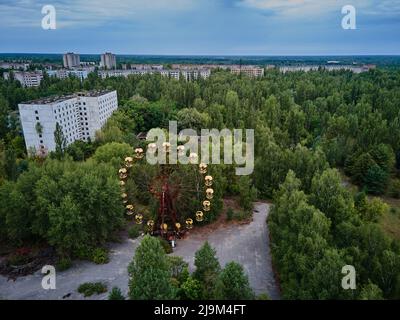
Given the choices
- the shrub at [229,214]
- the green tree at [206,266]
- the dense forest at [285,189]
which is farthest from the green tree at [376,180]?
the green tree at [206,266]

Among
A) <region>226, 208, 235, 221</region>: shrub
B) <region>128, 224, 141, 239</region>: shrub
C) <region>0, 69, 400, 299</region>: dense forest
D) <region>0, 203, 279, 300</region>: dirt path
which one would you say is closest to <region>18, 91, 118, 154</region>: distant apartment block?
<region>0, 69, 400, 299</region>: dense forest

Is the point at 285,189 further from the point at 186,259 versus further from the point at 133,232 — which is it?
the point at 133,232

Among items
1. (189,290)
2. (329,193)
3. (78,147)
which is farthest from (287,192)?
(78,147)

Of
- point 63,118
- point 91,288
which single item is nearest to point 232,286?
point 91,288

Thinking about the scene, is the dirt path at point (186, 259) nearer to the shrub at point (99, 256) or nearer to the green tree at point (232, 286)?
the shrub at point (99, 256)

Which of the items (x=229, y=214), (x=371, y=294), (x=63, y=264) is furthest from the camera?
(x=229, y=214)

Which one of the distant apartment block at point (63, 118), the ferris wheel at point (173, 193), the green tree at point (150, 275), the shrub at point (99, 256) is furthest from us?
the distant apartment block at point (63, 118)

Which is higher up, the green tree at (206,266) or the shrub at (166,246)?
the green tree at (206,266)
